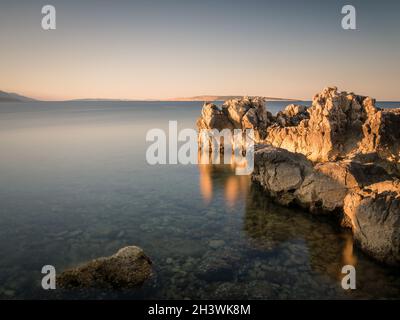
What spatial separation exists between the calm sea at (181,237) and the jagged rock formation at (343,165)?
1.40m

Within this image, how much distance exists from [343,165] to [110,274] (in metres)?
18.6

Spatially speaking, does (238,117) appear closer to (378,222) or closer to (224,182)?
(224,182)

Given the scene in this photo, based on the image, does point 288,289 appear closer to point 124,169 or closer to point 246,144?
point 124,169

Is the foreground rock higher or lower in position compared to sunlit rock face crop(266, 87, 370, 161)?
lower

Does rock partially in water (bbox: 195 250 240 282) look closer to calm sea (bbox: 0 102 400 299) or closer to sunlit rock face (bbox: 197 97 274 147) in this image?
calm sea (bbox: 0 102 400 299)

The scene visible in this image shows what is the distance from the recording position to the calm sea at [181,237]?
49.7 feet

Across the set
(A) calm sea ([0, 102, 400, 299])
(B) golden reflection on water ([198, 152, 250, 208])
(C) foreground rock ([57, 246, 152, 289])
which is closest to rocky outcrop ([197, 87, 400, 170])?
(B) golden reflection on water ([198, 152, 250, 208])

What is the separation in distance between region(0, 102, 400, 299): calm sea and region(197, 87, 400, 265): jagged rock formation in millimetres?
1402

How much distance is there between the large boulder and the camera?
54.2ft

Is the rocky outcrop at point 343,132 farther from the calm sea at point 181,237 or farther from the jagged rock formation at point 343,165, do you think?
the calm sea at point 181,237

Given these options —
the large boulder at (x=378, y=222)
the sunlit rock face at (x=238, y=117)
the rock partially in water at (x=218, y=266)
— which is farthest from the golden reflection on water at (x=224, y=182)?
the large boulder at (x=378, y=222)

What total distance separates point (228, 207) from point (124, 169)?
67.2ft

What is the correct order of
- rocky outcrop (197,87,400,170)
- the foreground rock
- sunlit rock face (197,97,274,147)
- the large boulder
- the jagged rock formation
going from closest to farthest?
the foreground rock
the large boulder
the jagged rock formation
rocky outcrop (197,87,400,170)
sunlit rock face (197,97,274,147)

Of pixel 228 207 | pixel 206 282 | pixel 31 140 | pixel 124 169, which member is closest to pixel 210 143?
pixel 124 169
